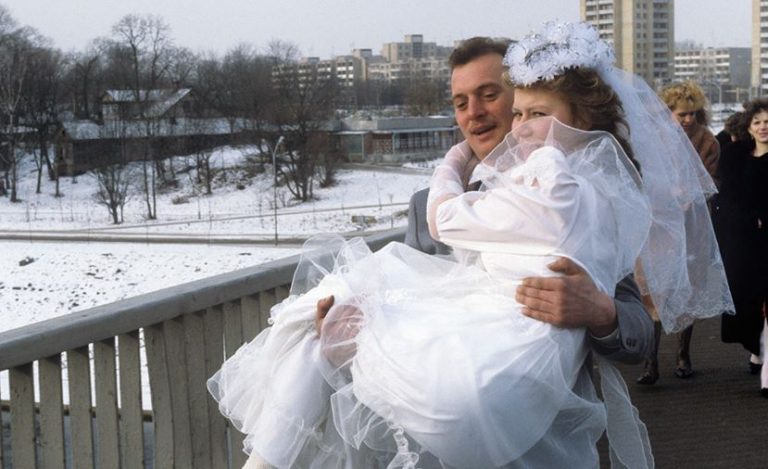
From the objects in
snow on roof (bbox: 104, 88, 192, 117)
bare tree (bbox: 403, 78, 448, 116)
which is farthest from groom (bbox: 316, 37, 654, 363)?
bare tree (bbox: 403, 78, 448, 116)

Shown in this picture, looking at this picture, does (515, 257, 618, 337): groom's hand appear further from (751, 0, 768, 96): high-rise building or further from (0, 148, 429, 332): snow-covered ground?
(751, 0, 768, 96): high-rise building

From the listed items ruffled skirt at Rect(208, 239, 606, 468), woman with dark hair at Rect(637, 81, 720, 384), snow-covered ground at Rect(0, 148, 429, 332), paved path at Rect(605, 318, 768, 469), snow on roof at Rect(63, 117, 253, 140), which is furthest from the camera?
snow on roof at Rect(63, 117, 253, 140)

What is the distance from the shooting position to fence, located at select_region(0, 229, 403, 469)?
305 centimetres

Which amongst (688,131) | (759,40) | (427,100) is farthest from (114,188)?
(688,131)

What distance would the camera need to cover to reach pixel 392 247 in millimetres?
2539

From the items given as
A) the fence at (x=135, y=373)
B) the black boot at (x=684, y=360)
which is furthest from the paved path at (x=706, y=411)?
the fence at (x=135, y=373)

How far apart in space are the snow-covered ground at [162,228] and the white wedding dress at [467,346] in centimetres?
3405

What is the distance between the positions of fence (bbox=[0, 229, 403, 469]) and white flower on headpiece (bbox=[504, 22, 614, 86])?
5.10 ft

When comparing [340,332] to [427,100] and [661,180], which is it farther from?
[427,100]

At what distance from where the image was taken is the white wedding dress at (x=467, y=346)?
201 centimetres

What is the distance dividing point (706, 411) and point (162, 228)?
5690 cm

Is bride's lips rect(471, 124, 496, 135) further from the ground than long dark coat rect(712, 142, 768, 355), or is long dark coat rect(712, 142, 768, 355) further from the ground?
bride's lips rect(471, 124, 496, 135)

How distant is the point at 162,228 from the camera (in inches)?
2394

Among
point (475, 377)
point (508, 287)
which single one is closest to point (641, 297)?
point (508, 287)
